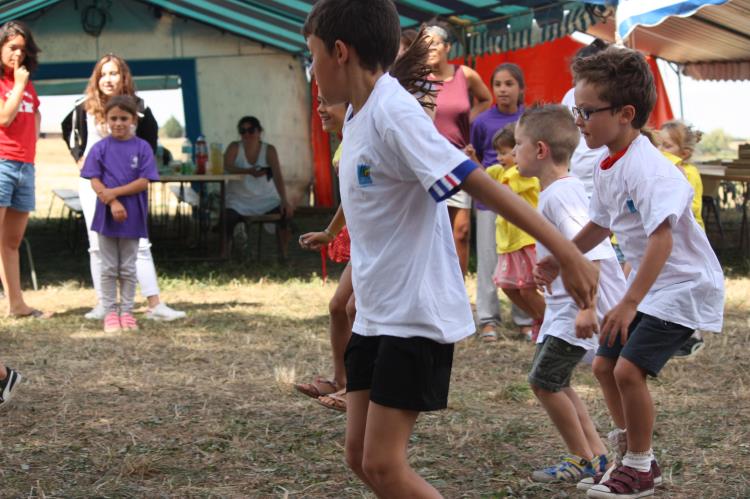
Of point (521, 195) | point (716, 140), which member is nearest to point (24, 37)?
point (521, 195)

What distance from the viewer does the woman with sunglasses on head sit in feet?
23.0

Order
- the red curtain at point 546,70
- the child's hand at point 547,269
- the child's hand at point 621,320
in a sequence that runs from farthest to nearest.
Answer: the red curtain at point 546,70 < the child's hand at point 547,269 < the child's hand at point 621,320

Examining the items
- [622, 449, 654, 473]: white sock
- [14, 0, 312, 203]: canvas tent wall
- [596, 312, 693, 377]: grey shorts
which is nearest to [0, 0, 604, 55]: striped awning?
[14, 0, 312, 203]: canvas tent wall

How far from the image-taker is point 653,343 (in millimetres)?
3270

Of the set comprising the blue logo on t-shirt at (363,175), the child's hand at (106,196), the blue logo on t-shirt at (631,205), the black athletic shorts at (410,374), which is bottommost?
the black athletic shorts at (410,374)

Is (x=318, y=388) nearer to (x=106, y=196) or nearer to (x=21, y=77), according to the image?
(x=106, y=196)

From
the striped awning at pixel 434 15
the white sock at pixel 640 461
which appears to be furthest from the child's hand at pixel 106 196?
the white sock at pixel 640 461

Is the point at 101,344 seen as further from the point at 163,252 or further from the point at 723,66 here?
the point at 723,66

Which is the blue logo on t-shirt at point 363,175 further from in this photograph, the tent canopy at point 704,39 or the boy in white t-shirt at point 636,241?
the tent canopy at point 704,39

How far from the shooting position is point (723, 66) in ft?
57.1

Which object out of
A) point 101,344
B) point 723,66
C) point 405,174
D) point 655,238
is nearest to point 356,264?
point 405,174

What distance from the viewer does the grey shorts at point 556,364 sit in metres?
3.49

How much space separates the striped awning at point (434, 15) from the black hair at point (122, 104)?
3.40 m

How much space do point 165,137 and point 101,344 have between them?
3235 centimetres
